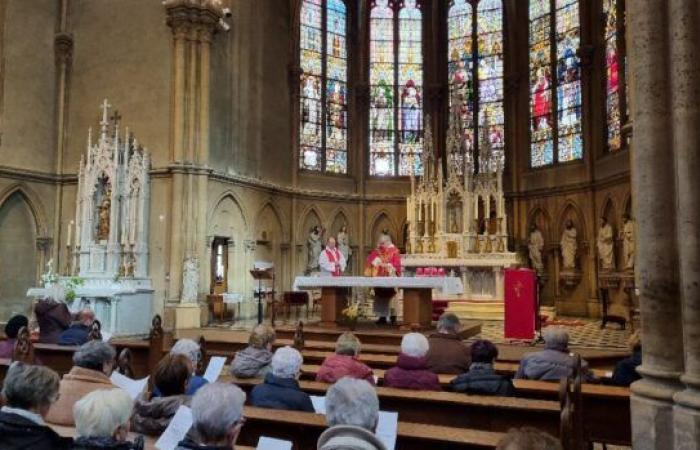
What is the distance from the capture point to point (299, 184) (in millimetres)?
21031

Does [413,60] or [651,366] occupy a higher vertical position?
[413,60]

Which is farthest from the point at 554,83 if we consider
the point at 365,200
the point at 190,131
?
the point at 190,131

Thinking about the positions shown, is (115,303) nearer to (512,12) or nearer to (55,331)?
(55,331)

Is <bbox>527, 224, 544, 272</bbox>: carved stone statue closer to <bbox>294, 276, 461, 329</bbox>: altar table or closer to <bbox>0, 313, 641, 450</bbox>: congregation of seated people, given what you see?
<bbox>294, 276, 461, 329</bbox>: altar table

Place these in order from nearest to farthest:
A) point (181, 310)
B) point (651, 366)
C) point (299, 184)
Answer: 1. point (651, 366)
2. point (181, 310)
3. point (299, 184)

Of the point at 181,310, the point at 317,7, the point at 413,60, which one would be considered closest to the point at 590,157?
the point at 413,60

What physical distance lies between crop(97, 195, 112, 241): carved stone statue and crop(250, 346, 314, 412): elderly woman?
12403 mm

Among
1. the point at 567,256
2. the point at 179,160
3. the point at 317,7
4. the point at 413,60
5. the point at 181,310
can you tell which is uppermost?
the point at 317,7

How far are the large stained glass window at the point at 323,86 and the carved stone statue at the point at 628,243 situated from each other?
9.88m

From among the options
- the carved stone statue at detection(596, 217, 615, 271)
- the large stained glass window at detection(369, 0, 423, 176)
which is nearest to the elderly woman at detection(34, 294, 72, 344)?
the carved stone statue at detection(596, 217, 615, 271)

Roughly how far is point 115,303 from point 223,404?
12.0m

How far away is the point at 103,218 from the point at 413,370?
40.9 ft

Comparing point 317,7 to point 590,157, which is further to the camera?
point 317,7

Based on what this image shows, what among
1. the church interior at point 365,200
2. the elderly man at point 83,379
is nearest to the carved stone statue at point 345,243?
the church interior at point 365,200
